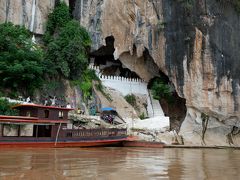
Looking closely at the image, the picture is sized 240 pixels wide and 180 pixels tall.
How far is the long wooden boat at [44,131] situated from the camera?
16.2m

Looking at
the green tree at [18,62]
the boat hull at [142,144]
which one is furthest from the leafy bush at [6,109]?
the boat hull at [142,144]

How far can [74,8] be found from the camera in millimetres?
28969

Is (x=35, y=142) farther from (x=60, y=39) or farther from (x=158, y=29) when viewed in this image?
(x=158, y=29)

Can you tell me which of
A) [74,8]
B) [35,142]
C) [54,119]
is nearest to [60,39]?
[74,8]

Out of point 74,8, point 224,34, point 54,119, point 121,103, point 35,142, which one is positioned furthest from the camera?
point 74,8

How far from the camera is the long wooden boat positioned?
16.2 metres

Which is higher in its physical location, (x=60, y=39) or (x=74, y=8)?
(x=74, y=8)

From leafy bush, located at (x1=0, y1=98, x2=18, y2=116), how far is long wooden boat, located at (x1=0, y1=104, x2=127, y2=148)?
0.76 metres

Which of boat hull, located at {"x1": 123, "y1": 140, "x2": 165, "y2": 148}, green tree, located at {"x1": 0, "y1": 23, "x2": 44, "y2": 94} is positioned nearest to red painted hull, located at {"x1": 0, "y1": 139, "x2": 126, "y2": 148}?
boat hull, located at {"x1": 123, "y1": 140, "x2": 165, "y2": 148}

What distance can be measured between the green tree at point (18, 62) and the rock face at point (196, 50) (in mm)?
3705

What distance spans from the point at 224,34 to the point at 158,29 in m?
4.63

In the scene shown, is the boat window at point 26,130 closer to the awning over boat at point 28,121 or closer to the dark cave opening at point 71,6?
the awning over boat at point 28,121

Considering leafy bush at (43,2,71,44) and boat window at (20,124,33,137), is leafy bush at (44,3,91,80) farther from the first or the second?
boat window at (20,124,33,137)

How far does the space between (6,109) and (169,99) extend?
13533 millimetres
